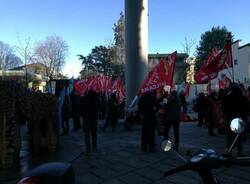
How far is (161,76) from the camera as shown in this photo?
1383 centimetres

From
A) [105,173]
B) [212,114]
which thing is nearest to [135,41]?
[212,114]

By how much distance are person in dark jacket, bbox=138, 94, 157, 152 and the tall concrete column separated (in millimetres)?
8672

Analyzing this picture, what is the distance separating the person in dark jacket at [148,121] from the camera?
486 inches

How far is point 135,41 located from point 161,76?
7.48 meters

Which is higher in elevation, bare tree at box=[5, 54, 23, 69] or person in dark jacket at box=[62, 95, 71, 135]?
bare tree at box=[5, 54, 23, 69]

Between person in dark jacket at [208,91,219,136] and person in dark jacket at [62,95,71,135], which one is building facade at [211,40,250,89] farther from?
person in dark jacket at [62,95,71,135]

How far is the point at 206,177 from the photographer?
3461mm

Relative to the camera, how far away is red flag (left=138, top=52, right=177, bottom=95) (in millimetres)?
13492

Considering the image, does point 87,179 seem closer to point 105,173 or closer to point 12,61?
point 105,173

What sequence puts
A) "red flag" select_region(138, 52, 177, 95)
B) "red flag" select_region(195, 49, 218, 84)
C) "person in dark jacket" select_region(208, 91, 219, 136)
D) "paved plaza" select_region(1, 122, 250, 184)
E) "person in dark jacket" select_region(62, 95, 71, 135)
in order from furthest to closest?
1. "person in dark jacket" select_region(62, 95, 71, 135)
2. "red flag" select_region(195, 49, 218, 84)
3. "person in dark jacket" select_region(208, 91, 219, 136)
4. "red flag" select_region(138, 52, 177, 95)
5. "paved plaza" select_region(1, 122, 250, 184)

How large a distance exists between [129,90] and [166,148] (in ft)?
57.8

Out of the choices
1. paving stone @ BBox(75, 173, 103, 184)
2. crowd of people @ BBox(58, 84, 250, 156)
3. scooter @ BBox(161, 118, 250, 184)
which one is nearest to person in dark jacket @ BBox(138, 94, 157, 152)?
crowd of people @ BBox(58, 84, 250, 156)

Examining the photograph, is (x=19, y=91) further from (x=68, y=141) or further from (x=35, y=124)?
(x=68, y=141)

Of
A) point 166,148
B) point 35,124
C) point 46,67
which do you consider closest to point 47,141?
→ point 35,124
